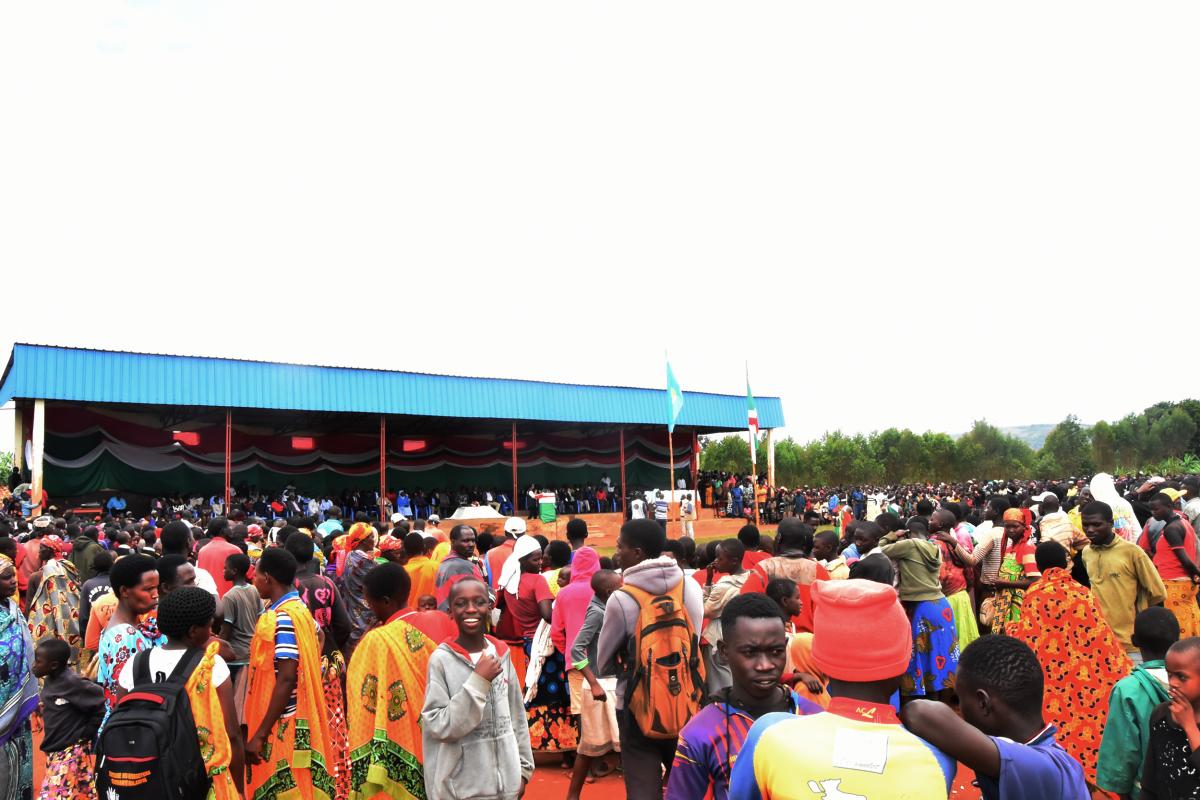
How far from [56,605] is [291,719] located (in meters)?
4.95

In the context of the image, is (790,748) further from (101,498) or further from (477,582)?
(101,498)

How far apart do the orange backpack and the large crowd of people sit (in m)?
0.01

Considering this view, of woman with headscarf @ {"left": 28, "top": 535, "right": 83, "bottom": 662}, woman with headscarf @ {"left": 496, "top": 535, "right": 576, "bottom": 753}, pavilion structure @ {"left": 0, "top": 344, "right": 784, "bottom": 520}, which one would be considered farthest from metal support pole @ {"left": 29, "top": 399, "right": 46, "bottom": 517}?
woman with headscarf @ {"left": 496, "top": 535, "right": 576, "bottom": 753}

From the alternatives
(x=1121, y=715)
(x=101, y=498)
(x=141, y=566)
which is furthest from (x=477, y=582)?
(x=101, y=498)

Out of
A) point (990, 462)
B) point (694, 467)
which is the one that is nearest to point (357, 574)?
point (694, 467)

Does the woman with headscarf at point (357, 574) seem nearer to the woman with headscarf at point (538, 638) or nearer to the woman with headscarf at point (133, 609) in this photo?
the woman with headscarf at point (538, 638)

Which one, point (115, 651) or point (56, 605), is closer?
point (115, 651)

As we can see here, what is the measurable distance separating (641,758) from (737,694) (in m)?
1.38

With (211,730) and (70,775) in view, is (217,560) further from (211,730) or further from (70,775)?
(211,730)

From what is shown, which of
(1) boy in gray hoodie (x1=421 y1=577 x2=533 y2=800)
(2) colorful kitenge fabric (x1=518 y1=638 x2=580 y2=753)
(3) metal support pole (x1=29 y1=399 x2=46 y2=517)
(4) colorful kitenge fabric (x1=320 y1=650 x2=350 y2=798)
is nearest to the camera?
(1) boy in gray hoodie (x1=421 y1=577 x2=533 y2=800)

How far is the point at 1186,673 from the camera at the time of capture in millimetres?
2955

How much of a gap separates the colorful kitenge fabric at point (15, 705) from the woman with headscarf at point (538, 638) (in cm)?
319

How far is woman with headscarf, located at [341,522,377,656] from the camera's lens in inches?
275

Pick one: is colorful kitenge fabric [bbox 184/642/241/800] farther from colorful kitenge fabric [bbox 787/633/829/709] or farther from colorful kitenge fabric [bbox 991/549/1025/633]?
colorful kitenge fabric [bbox 991/549/1025/633]
